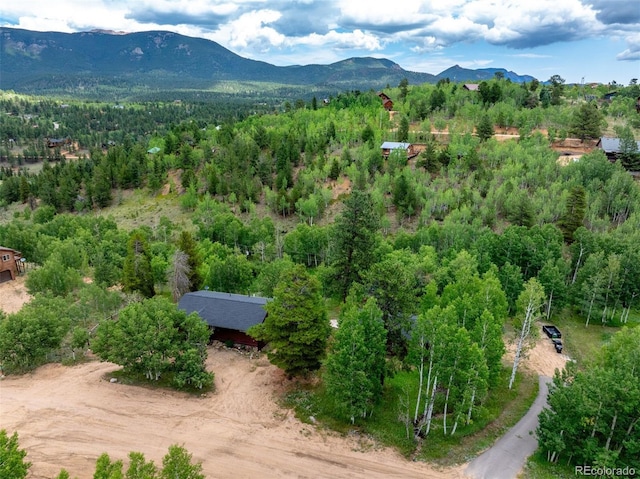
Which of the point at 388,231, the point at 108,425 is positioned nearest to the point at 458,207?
the point at 388,231

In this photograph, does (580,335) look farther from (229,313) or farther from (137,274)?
(137,274)

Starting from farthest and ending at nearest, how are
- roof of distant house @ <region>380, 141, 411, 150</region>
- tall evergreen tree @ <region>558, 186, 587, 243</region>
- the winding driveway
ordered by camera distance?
roof of distant house @ <region>380, 141, 411, 150</region> < tall evergreen tree @ <region>558, 186, 587, 243</region> < the winding driveway

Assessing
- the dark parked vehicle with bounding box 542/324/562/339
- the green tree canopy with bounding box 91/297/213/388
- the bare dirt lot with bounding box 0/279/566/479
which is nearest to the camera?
the bare dirt lot with bounding box 0/279/566/479

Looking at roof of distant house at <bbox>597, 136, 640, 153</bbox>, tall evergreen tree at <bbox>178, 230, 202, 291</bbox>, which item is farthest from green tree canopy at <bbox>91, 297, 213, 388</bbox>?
roof of distant house at <bbox>597, 136, 640, 153</bbox>

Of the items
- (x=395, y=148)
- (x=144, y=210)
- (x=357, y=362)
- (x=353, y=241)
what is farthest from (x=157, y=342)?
(x=144, y=210)

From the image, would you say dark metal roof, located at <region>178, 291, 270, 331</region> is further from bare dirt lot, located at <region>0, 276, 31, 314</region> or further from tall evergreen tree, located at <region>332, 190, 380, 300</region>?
bare dirt lot, located at <region>0, 276, 31, 314</region>

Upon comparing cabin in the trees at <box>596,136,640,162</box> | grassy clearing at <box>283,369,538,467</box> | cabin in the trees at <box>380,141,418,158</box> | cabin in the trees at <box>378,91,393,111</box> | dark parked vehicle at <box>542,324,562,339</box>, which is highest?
cabin in the trees at <box>378,91,393,111</box>

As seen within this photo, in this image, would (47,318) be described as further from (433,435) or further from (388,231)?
(388,231)

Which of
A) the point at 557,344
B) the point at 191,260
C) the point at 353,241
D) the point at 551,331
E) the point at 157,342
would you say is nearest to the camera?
the point at 157,342
